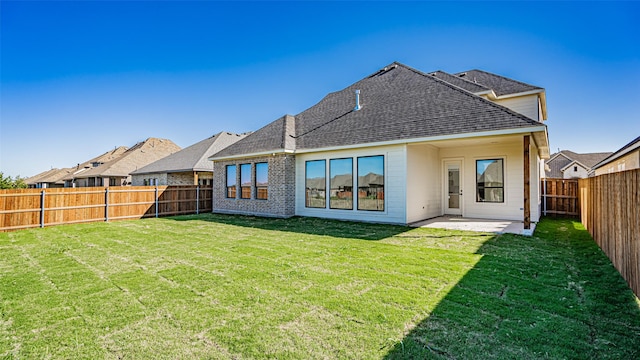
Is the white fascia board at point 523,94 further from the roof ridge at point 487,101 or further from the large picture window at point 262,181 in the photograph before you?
the large picture window at point 262,181

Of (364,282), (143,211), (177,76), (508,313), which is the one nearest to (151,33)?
(177,76)

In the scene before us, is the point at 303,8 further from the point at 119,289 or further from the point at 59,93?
the point at 59,93

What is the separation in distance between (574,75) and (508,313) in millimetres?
17880

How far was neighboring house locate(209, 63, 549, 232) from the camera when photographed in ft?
32.2

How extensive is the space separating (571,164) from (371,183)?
41084 millimetres

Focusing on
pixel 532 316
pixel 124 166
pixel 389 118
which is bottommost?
pixel 532 316

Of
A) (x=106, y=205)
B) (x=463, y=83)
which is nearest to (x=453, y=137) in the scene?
(x=463, y=83)

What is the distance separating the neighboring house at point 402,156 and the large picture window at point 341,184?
0.04m

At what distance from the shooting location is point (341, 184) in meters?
11.6

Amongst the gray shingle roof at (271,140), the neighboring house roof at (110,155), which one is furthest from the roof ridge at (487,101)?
the neighboring house roof at (110,155)

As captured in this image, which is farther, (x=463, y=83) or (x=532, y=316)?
(x=463, y=83)

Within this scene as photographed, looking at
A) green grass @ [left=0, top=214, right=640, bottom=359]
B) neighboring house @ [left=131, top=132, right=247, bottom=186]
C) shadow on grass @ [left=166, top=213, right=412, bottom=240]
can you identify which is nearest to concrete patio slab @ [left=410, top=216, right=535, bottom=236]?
shadow on grass @ [left=166, top=213, right=412, bottom=240]

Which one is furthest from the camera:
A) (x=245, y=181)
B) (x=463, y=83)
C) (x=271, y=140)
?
(x=245, y=181)

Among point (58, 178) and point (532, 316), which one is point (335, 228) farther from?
point (58, 178)
